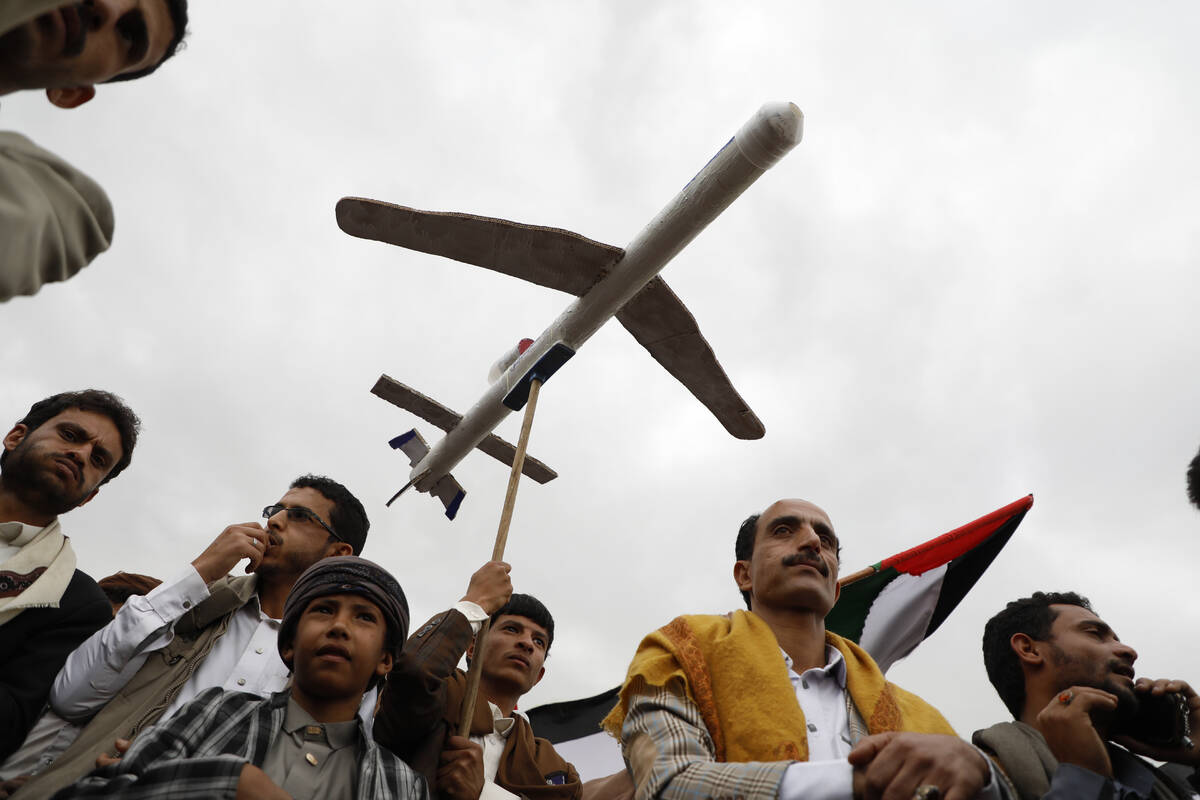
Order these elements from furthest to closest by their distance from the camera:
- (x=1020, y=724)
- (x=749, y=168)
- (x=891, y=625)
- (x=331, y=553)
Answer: (x=891, y=625) → (x=749, y=168) → (x=331, y=553) → (x=1020, y=724)

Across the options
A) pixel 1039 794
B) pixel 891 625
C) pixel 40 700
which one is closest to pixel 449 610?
pixel 40 700

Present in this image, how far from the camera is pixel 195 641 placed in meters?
3.48

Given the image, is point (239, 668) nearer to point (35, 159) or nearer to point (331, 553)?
point (331, 553)

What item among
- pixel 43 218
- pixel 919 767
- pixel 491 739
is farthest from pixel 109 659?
pixel 919 767

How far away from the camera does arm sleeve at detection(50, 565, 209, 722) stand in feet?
10.2

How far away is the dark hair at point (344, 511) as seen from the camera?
13.7 ft

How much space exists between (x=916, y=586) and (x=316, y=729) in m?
4.58

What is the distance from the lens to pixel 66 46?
133 centimetres

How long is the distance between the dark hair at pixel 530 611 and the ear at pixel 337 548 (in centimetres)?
91

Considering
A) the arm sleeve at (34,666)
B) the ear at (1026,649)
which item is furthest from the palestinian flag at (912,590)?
the arm sleeve at (34,666)

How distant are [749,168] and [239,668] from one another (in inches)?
146

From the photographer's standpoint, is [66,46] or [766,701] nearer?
[66,46]

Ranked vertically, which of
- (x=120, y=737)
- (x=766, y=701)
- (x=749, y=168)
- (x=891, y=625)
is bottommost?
(x=120, y=737)

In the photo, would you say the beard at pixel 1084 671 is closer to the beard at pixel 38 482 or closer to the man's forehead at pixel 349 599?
the man's forehead at pixel 349 599
